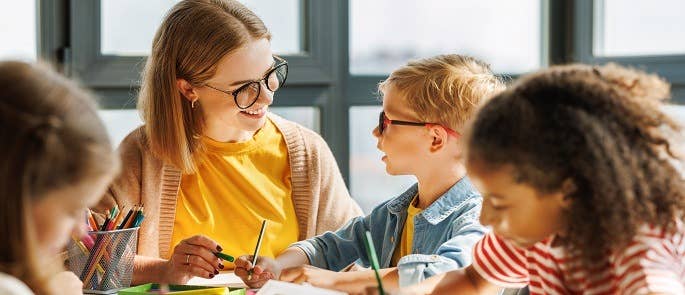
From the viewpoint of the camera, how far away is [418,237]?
6.15ft

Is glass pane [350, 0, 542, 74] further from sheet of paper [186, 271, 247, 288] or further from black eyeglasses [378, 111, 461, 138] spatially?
sheet of paper [186, 271, 247, 288]

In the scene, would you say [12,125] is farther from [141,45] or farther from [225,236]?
[141,45]

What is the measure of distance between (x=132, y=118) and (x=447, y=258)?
5.26 ft

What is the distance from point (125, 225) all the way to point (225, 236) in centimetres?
37

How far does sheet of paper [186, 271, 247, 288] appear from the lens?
74.2 inches

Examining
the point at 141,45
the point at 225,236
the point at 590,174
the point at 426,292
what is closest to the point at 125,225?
the point at 225,236

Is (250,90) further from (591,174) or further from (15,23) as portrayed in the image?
(591,174)

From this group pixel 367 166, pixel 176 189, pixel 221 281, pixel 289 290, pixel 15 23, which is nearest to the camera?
pixel 289 290

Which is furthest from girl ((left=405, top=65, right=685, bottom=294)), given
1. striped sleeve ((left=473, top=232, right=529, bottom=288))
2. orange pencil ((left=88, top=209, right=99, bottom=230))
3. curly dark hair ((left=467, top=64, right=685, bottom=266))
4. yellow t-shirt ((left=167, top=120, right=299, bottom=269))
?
yellow t-shirt ((left=167, top=120, right=299, bottom=269))

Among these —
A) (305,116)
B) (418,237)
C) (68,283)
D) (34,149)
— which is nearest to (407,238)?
(418,237)

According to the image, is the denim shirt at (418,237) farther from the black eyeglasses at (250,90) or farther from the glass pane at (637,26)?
the glass pane at (637,26)

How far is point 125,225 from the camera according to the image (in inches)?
72.1

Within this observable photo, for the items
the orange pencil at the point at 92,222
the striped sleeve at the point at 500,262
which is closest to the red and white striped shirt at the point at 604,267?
the striped sleeve at the point at 500,262

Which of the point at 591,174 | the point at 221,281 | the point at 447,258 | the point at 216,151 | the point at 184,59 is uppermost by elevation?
the point at 184,59
